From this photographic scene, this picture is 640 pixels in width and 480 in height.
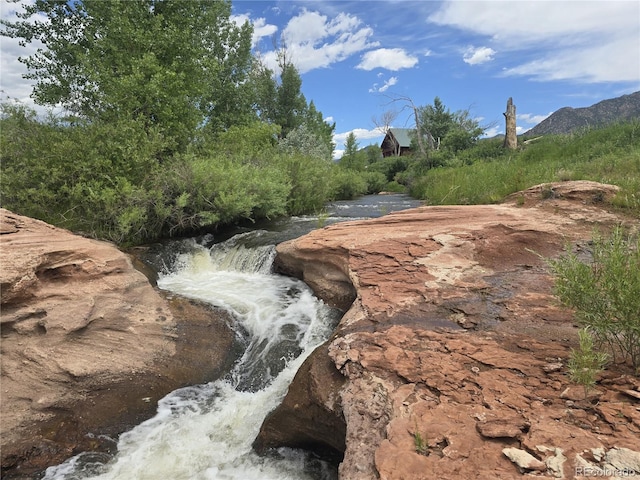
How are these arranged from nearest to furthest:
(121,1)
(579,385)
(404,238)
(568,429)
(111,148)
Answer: (568,429), (579,385), (404,238), (111,148), (121,1)

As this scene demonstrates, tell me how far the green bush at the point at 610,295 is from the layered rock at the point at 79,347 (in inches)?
149

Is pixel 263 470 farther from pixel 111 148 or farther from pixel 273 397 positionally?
pixel 111 148

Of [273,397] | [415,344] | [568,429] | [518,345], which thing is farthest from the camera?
[273,397]

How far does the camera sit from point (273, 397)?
3934 mm

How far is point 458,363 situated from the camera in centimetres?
266

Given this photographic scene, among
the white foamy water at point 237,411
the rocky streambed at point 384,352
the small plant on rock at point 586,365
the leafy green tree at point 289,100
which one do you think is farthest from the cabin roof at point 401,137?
the small plant on rock at point 586,365

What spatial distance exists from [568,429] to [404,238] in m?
3.48

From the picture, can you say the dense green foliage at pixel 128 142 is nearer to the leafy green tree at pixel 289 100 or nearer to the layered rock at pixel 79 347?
the layered rock at pixel 79 347

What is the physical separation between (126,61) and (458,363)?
36.8 feet

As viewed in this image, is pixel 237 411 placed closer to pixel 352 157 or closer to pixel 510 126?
pixel 510 126

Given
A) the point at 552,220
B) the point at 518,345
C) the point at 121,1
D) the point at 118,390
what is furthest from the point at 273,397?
the point at 121,1

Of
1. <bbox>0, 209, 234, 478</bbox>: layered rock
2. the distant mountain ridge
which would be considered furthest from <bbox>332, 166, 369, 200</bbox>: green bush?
the distant mountain ridge

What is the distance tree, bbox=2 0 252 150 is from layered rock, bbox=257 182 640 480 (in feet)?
22.7

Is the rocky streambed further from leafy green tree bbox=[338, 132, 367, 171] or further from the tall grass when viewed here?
leafy green tree bbox=[338, 132, 367, 171]
